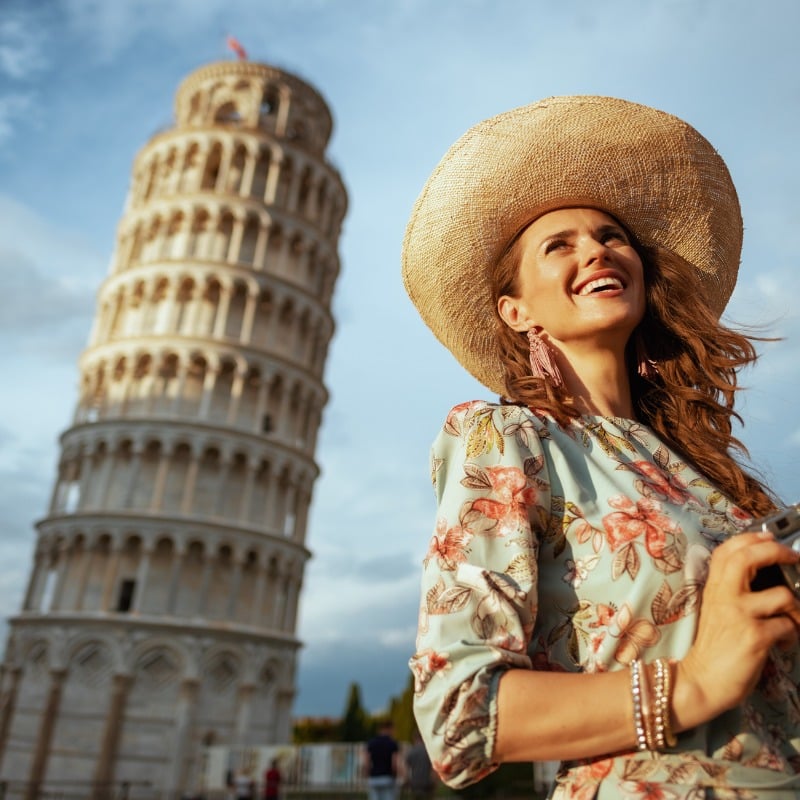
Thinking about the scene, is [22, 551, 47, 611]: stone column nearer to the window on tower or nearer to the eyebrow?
the window on tower

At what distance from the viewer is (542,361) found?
1.79m

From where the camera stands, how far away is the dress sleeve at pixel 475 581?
1.12m

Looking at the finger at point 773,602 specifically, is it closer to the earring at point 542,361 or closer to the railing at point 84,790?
the earring at point 542,361

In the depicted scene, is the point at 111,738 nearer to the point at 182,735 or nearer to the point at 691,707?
the point at 182,735

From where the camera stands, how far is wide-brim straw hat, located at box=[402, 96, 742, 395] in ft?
6.73

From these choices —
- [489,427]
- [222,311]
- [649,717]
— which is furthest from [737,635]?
[222,311]

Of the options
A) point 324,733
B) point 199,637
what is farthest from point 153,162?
point 324,733

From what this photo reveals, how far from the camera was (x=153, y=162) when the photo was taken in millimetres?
32094

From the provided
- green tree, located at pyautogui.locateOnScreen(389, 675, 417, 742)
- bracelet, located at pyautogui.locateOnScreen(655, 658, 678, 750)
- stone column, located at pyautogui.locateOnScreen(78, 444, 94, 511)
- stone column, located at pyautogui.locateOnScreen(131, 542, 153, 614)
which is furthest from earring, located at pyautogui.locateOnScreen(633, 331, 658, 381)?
green tree, located at pyautogui.locateOnScreen(389, 675, 417, 742)

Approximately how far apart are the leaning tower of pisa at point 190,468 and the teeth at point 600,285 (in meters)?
25.0

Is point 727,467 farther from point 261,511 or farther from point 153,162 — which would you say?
point 153,162

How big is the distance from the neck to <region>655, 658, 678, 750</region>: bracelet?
73 cm

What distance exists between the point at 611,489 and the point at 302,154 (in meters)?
32.5

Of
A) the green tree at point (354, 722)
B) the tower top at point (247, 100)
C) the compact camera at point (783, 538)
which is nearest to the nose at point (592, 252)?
the compact camera at point (783, 538)
